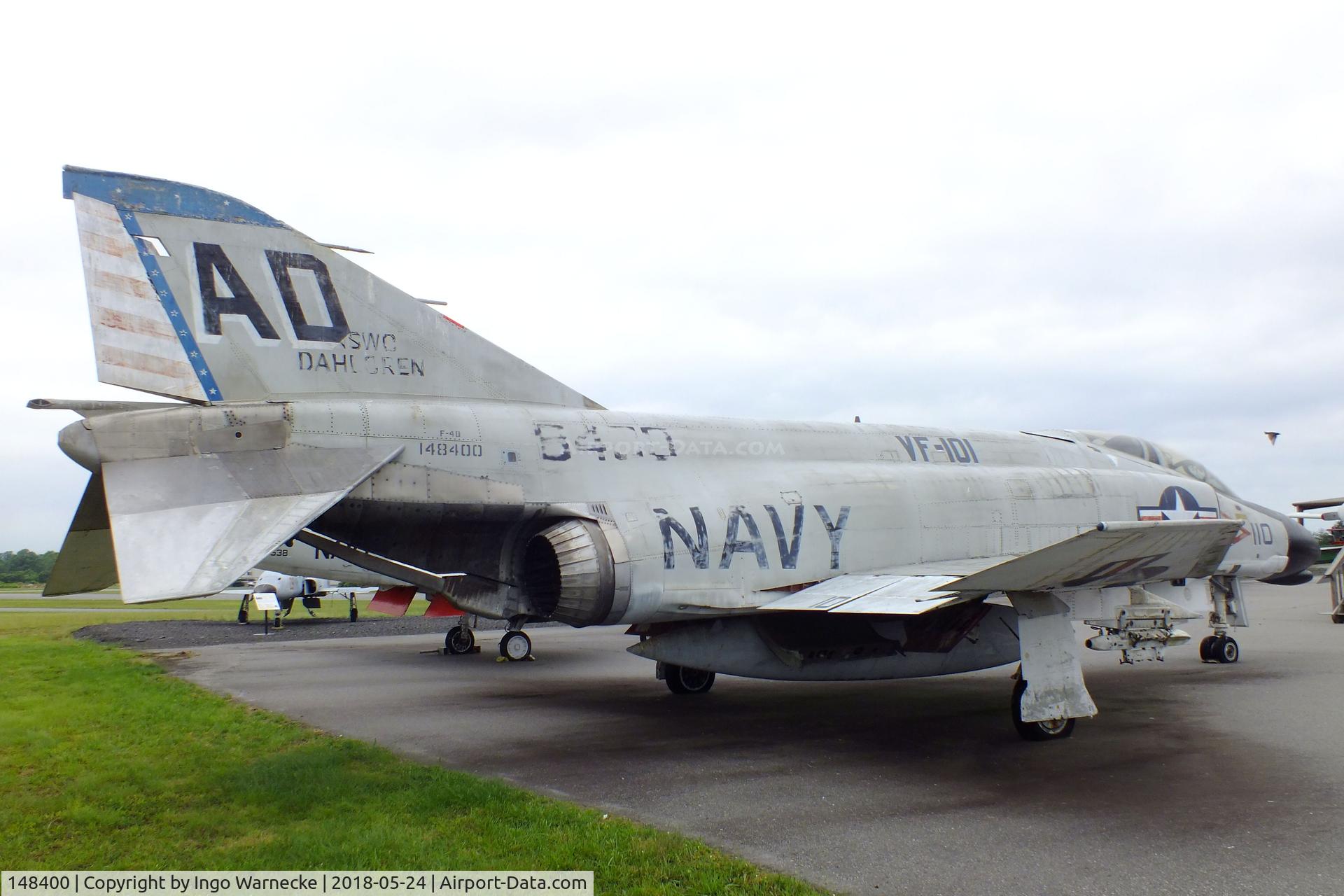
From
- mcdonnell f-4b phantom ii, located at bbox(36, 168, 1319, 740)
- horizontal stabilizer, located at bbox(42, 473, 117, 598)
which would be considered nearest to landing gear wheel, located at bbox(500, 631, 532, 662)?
mcdonnell f-4b phantom ii, located at bbox(36, 168, 1319, 740)

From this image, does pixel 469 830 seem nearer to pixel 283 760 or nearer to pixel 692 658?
pixel 283 760

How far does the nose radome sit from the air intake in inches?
122

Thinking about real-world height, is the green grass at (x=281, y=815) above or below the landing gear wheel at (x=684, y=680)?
above

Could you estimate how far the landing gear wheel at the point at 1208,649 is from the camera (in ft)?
40.7

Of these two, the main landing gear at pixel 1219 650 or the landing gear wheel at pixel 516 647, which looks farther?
the landing gear wheel at pixel 516 647

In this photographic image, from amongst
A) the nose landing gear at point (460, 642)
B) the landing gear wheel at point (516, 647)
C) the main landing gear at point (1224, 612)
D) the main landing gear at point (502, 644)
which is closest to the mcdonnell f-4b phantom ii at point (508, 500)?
the main landing gear at point (1224, 612)

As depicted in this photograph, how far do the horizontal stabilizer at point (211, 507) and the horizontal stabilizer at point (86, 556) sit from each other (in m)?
1.11

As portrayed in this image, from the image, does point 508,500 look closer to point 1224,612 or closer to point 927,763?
point 927,763

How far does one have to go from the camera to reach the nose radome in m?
5.47

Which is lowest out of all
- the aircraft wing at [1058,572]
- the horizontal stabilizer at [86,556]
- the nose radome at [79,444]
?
the aircraft wing at [1058,572]

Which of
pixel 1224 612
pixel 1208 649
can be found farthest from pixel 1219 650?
pixel 1224 612

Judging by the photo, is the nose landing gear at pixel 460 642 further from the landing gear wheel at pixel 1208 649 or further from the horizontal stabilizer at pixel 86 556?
the landing gear wheel at pixel 1208 649

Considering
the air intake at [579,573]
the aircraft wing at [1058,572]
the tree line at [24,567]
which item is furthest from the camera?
the tree line at [24,567]

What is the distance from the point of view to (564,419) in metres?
7.55
